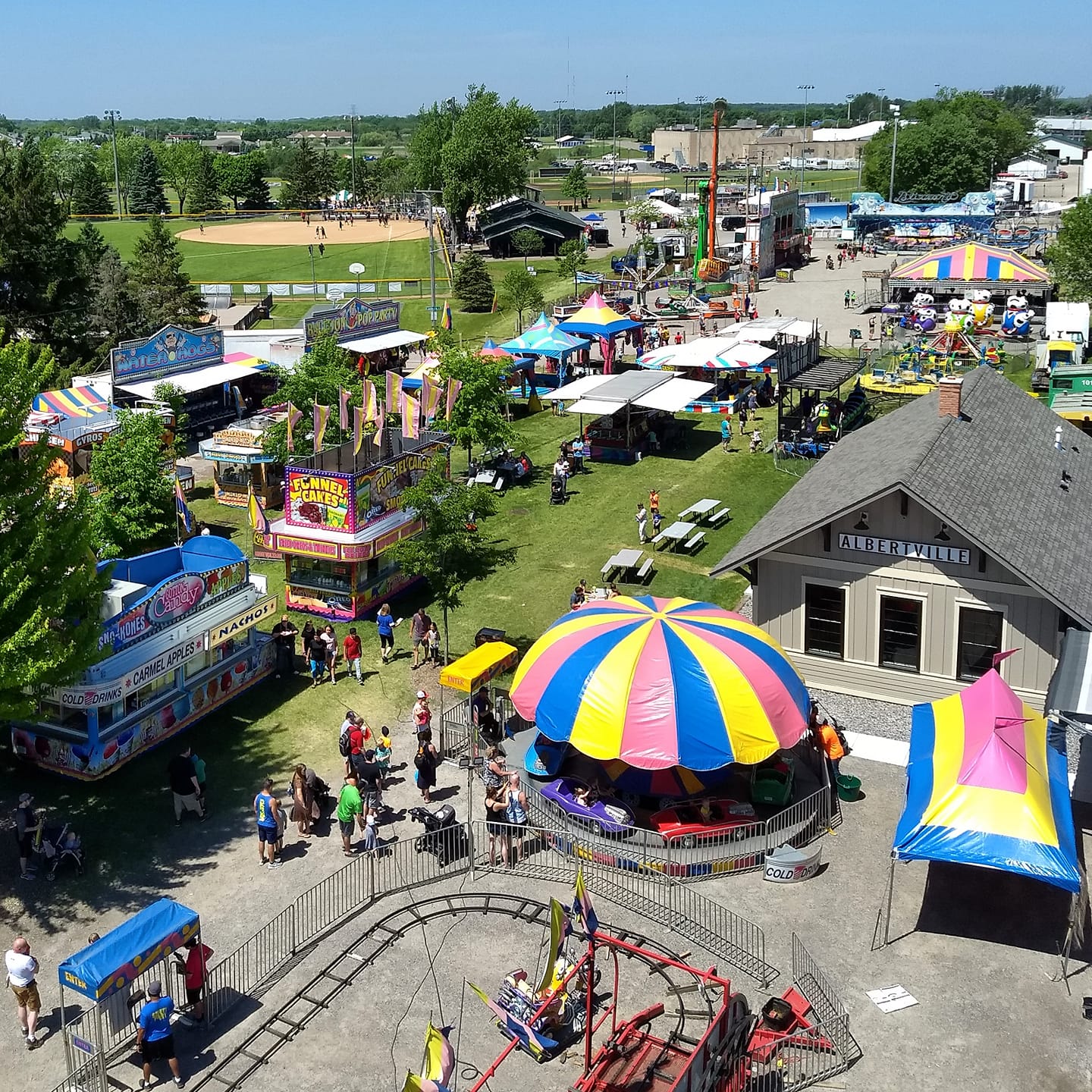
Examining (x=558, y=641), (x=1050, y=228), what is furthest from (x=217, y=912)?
(x=1050, y=228)

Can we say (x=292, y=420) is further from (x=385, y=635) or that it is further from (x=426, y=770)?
(x=426, y=770)

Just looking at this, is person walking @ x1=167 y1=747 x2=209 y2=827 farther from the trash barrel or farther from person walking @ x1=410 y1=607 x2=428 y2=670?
the trash barrel

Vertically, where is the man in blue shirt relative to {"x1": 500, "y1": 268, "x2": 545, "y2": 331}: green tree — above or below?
below

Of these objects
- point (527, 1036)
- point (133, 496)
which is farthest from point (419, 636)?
point (527, 1036)

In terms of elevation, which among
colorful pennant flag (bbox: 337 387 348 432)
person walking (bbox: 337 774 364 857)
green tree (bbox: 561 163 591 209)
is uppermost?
green tree (bbox: 561 163 591 209)

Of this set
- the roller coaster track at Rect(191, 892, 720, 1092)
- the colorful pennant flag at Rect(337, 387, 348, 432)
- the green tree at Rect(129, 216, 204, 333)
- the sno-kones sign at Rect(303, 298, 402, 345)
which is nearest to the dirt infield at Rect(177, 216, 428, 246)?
the green tree at Rect(129, 216, 204, 333)

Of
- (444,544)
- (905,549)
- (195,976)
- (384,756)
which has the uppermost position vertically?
(905,549)

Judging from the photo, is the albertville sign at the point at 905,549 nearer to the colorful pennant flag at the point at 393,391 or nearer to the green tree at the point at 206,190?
the colorful pennant flag at the point at 393,391
